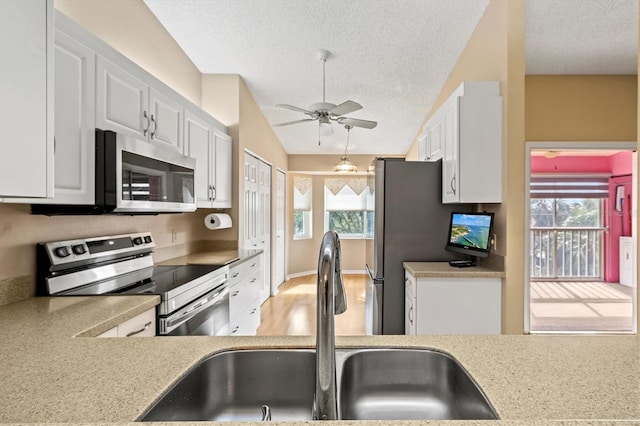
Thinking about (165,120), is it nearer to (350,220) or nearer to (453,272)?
(453,272)

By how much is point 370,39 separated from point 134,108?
2212 millimetres

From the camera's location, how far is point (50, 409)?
2.08 ft

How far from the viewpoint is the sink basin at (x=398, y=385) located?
0.93 metres

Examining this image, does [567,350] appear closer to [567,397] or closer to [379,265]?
[567,397]

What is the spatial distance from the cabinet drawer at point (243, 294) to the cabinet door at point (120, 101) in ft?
4.71

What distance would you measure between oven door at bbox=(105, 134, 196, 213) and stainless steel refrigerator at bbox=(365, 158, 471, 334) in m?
1.52

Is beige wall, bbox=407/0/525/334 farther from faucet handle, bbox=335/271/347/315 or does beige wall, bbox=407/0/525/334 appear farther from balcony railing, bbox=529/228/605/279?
balcony railing, bbox=529/228/605/279

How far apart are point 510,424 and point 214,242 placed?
12.1 feet

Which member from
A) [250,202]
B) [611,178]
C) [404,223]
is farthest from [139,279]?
[611,178]

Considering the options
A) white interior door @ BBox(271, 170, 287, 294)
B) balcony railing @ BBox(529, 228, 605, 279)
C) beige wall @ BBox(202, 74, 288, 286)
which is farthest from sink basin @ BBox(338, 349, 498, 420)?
balcony railing @ BBox(529, 228, 605, 279)

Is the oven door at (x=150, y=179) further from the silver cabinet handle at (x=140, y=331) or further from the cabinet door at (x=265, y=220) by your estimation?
the cabinet door at (x=265, y=220)

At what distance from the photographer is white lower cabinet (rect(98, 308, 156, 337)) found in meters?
1.44

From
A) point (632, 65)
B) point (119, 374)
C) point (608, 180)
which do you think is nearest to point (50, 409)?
point (119, 374)

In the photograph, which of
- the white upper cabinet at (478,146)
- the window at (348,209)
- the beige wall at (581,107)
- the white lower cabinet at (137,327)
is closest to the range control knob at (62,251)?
the white lower cabinet at (137,327)
